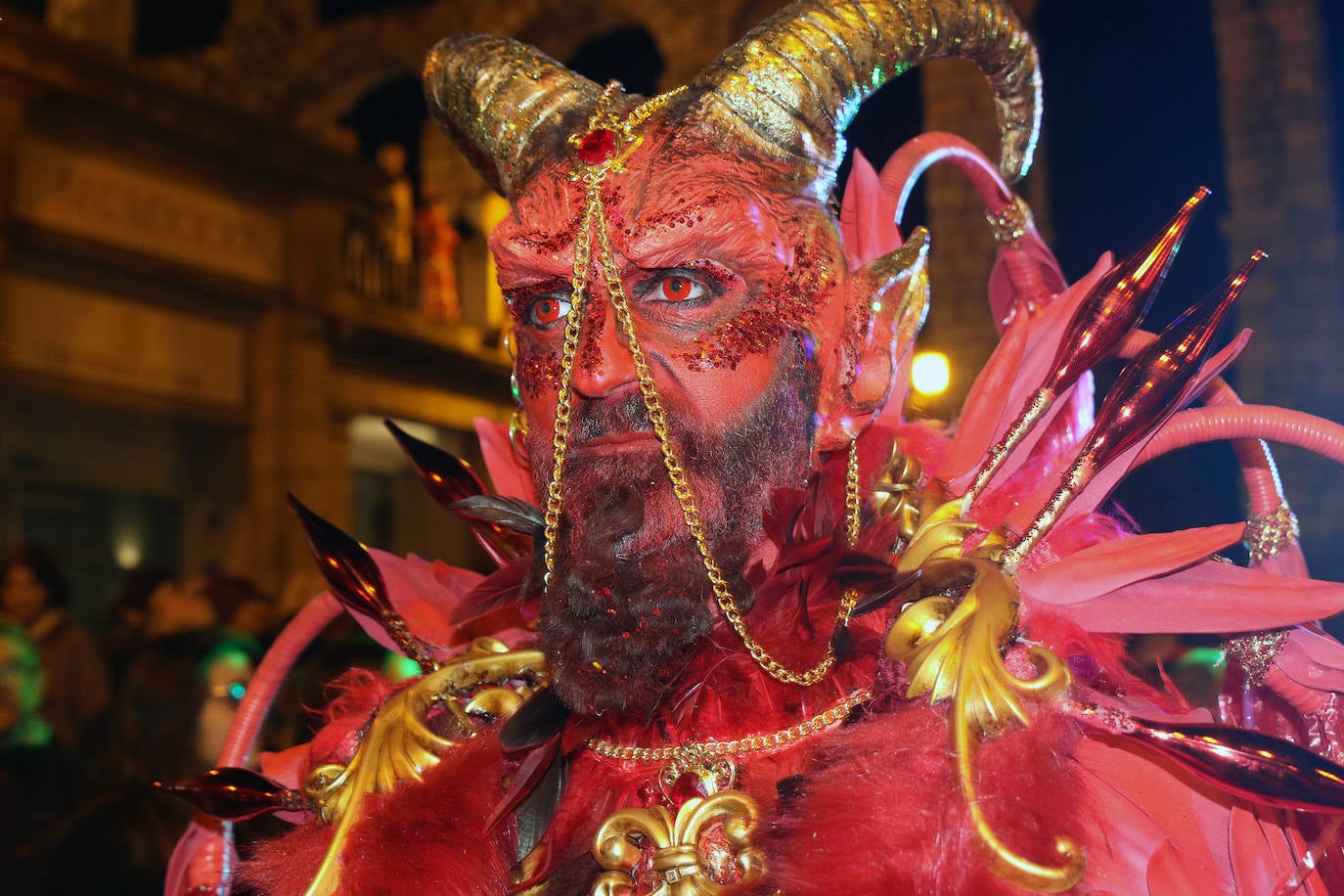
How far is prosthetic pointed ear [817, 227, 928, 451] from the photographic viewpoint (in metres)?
1.56

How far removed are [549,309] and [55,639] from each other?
344cm

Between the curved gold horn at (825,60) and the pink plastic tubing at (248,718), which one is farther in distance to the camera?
the pink plastic tubing at (248,718)

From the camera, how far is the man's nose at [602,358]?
144 cm

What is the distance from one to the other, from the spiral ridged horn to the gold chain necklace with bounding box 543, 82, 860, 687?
0.17 metres

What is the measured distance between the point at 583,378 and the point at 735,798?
1.71 ft

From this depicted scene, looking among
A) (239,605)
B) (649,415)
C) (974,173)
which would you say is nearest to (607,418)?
(649,415)

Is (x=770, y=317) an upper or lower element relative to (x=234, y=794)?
upper

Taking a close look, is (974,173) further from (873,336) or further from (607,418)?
(607,418)

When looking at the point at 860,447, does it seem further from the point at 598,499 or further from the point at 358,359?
the point at 358,359

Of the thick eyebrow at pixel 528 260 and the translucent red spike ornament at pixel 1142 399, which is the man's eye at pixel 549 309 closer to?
the thick eyebrow at pixel 528 260

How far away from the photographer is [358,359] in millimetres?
10445

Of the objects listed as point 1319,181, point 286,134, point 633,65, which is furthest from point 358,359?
point 1319,181

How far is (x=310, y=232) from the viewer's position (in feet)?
31.8

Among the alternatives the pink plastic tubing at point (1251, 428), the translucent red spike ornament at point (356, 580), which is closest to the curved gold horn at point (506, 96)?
the translucent red spike ornament at point (356, 580)
